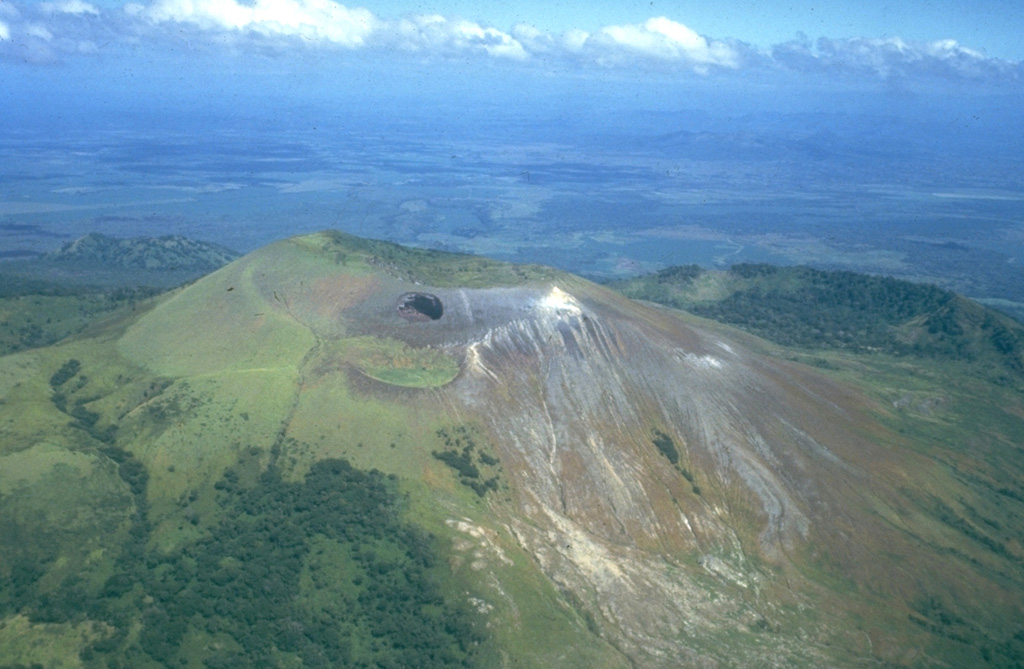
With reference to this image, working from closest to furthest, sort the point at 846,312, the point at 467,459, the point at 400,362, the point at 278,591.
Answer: the point at 278,591 → the point at 467,459 → the point at 400,362 → the point at 846,312

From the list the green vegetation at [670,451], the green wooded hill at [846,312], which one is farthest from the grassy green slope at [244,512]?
the green wooded hill at [846,312]

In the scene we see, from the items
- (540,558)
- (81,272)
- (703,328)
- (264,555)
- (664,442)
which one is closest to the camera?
(264,555)

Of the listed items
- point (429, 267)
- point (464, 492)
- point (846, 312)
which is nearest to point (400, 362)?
point (464, 492)

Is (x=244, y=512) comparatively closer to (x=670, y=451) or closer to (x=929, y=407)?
(x=670, y=451)

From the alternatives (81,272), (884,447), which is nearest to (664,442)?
(884,447)

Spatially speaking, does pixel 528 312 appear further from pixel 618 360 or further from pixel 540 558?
pixel 540 558

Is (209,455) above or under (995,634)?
above

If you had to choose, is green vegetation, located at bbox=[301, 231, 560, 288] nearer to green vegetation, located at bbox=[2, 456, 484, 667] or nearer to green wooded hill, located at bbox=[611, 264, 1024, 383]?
green vegetation, located at bbox=[2, 456, 484, 667]
